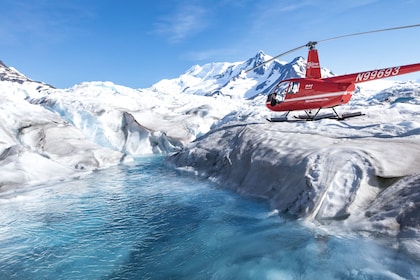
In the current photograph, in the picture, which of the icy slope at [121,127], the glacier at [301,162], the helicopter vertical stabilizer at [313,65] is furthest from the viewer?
the icy slope at [121,127]

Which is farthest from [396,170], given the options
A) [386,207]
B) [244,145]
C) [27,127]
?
[27,127]

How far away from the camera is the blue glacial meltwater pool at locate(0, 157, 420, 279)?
541 cm

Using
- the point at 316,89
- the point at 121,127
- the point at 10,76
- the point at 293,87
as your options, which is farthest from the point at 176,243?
the point at 10,76

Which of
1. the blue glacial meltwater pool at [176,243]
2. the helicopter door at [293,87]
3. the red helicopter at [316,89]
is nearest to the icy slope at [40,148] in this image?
the blue glacial meltwater pool at [176,243]

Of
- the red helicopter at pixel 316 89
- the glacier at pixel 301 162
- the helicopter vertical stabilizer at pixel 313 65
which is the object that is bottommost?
the glacier at pixel 301 162

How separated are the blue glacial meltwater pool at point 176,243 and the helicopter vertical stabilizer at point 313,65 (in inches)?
261

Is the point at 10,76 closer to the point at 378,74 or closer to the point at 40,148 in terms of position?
the point at 40,148

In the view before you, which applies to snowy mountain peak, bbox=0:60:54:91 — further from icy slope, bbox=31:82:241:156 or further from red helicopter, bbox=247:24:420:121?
red helicopter, bbox=247:24:420:121

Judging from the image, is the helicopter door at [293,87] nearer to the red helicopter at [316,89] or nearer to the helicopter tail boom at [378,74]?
the red helicopter at [316,89]

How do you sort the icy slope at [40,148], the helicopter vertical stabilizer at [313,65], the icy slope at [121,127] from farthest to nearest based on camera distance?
the icy slope at [121,127] < the icy slope at [40,148] < the helicopter vertical stabilizer at [313,65]

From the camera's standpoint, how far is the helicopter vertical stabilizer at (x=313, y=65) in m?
13.4

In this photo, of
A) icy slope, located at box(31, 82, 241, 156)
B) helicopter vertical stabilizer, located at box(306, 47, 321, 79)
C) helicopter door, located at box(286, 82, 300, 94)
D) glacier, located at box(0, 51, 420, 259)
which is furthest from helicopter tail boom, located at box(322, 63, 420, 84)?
icy slope, located at box(31, 82, 241, 156)

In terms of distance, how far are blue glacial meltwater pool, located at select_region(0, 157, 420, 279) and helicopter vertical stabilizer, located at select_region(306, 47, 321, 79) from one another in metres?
6.64

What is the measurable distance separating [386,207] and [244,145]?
7058 mm
